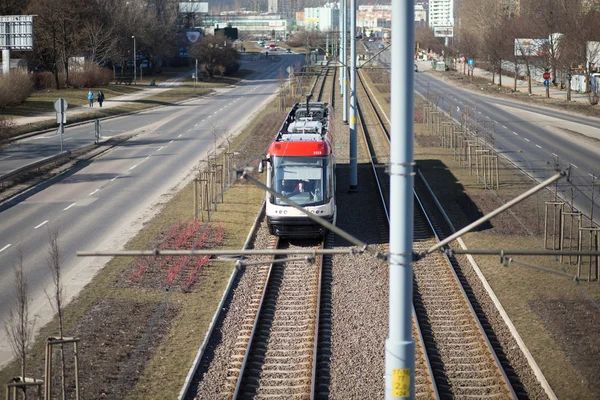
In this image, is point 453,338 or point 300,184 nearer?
point 453,338

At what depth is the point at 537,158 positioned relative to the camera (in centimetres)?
4072

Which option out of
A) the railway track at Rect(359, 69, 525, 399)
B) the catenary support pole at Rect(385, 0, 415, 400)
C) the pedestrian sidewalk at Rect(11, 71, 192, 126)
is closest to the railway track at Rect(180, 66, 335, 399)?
the railway track at Rect(359, 69, 525, 399)

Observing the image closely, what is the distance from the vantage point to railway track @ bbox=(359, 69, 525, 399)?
45.9 feet

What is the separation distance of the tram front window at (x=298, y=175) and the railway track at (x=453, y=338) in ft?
10.9

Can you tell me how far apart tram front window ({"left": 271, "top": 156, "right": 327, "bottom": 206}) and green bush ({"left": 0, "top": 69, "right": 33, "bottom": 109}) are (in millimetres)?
39632

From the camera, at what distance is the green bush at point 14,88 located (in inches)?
2323

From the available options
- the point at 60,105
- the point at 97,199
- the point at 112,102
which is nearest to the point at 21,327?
the point at 97,199

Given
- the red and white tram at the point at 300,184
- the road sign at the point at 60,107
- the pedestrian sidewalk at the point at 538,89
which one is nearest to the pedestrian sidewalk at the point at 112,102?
the road sign at the point at 60,107

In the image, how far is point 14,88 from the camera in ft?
198

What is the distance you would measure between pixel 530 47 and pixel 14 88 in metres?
46.4

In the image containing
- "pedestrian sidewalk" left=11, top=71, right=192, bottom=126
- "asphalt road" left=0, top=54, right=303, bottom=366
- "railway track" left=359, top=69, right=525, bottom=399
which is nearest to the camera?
"railway track" left=359, top=69, right=525, bottom=399

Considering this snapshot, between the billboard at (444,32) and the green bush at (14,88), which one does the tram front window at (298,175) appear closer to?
the green bush at (14,88)

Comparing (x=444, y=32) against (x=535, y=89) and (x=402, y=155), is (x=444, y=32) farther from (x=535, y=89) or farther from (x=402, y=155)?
(x=402, y=155)

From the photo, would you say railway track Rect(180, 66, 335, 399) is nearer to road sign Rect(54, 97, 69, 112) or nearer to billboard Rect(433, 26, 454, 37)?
road sign Rect(54, 97, 69, 112)
